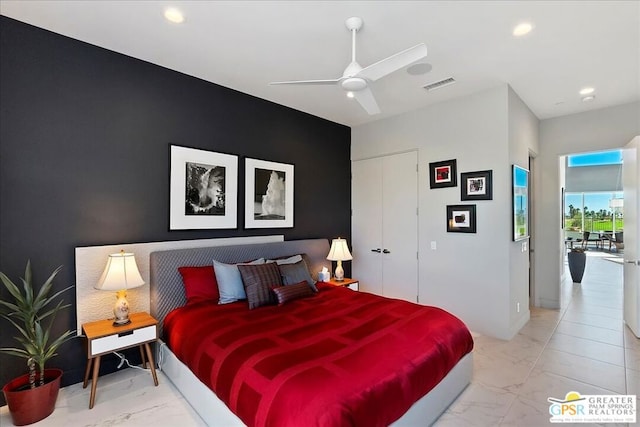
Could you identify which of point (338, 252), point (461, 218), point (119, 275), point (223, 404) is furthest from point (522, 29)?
point (119, 275)

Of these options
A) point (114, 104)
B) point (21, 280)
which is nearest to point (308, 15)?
point (114, 104)

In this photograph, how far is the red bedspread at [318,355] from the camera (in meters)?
1.54

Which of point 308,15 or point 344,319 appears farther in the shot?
point 344,319

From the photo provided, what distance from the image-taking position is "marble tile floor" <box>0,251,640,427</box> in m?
2.21

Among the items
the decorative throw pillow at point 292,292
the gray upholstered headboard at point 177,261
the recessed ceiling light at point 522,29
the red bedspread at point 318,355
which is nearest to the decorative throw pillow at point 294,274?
the decorative throw pillow at point 292,292

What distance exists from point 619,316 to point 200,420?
18.0ft

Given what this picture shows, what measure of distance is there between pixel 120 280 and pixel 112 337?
0.45m

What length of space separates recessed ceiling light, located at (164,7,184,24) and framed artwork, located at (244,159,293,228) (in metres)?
1.66

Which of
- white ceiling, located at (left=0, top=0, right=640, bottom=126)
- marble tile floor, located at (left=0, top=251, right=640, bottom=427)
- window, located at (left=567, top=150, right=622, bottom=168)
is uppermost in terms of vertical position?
window, located at (left=567, top=150, right=622, bottom=168)

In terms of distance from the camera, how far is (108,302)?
109 inches

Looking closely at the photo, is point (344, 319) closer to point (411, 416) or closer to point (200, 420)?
point (411, 416)

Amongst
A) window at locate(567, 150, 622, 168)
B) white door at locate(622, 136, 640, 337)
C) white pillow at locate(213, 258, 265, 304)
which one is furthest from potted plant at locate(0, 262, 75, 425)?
window at locate(567, 150, 622, 168)

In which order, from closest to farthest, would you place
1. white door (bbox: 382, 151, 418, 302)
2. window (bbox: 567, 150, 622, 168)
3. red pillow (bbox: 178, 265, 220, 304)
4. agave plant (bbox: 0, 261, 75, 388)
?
agave plant (bbox: 0, 261, 75, 388) < red pillow (bbox: 178, 265, 220, 304) < white door (bbox: 382, 151, 418, 302) < window (bbox: 567, 150, 622, 168)

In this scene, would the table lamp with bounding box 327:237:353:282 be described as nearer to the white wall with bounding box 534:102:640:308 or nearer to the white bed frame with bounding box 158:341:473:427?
the white bed frame with bounding box 158:341:473:427
